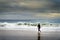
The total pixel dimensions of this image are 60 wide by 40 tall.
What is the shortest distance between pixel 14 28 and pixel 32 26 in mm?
344

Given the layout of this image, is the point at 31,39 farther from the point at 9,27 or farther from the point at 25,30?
the point at 9,27

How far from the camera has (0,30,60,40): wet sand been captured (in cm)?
196

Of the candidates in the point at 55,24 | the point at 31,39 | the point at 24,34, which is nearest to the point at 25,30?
the point at 24,34

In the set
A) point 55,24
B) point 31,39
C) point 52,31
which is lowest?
point 31,39

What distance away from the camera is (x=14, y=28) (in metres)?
2.00

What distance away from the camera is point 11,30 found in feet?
6.59

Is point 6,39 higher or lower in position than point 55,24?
lower

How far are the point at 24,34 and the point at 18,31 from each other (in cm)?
13

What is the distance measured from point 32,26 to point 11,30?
1.33 feet

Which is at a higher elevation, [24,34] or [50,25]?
[50,25]

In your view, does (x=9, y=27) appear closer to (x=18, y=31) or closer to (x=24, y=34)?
(x=18, y=31)

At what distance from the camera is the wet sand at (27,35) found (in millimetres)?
1959

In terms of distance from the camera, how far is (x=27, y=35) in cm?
199

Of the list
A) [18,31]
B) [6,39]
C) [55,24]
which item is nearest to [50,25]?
[55,24]
